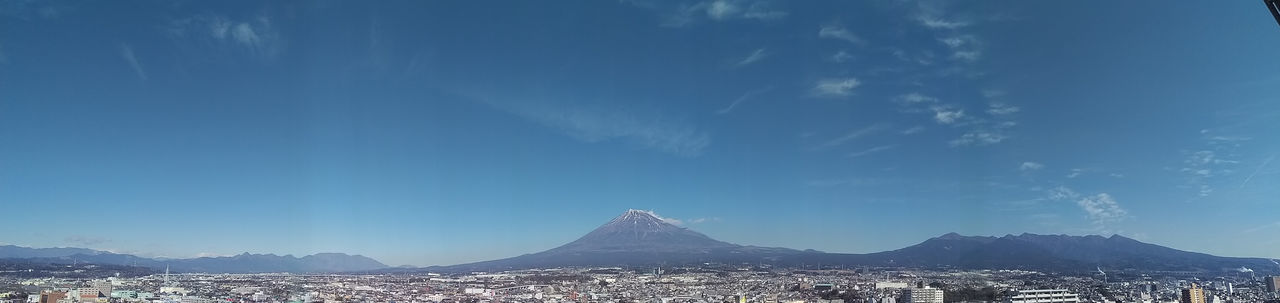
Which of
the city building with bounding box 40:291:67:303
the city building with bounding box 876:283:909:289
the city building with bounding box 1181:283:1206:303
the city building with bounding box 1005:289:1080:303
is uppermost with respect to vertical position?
the city building with bounding box 40:291:67:303

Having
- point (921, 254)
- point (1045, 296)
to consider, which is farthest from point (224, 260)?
point (1045, 296)

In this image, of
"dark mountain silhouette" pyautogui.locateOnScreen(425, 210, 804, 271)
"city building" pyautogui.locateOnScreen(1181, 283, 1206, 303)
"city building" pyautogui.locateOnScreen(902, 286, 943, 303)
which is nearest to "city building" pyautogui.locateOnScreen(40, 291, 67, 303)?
"city building" pyautogui.locateOnScreen(902, 286, 943, 303)

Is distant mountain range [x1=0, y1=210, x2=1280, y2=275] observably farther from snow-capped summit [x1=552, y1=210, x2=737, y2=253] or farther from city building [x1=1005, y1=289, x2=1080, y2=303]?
city building [x1=1005, y1=289, x2=1080, y2=303]

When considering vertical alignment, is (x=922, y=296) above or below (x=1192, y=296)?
below

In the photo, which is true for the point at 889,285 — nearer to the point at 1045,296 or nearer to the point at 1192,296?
the point at 1045,296

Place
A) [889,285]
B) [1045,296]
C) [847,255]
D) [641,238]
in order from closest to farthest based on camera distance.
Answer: [1045,296] → [889,285] → [847,255] → [641,238]

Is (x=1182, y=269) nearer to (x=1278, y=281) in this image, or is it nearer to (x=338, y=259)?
(x=1278, y=281)

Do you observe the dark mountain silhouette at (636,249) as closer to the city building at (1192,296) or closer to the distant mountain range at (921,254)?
the distant mountain range at (921,254)
